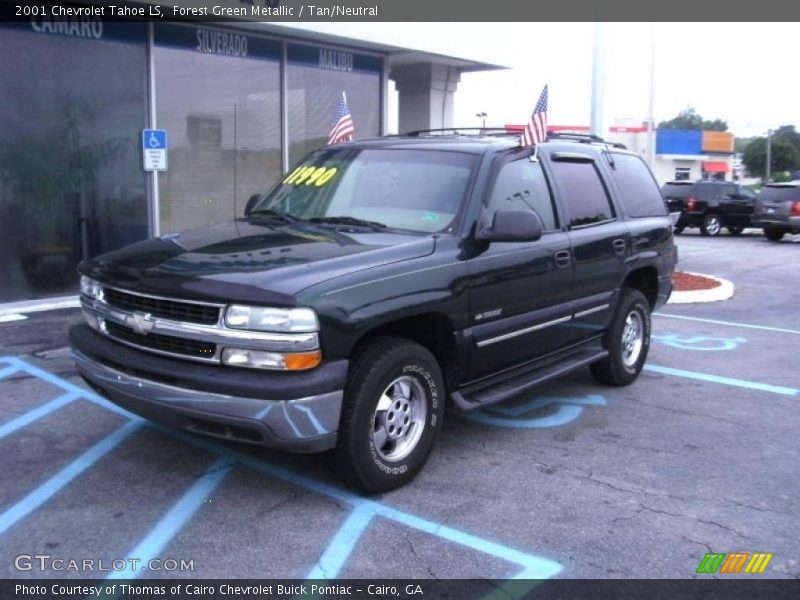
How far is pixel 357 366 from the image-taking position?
3.97m

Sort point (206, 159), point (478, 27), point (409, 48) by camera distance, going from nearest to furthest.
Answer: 1. point (206, 159)
2. point (409, 48)
3. point (478, 27)

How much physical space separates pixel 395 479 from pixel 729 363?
4479 millimetres

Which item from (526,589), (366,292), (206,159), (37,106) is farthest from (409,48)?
(526,589)

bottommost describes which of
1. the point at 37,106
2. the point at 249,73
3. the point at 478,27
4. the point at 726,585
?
the point at 726,585

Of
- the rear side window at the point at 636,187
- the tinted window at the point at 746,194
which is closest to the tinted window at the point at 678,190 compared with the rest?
the tinted window at the point at 746,194

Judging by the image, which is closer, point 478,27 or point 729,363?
point 729,363

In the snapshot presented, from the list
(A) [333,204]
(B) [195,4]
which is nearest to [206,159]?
(B) [195,4]

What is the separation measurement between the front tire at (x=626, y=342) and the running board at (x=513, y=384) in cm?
36

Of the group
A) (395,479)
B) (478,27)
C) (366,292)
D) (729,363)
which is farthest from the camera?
(478,27)

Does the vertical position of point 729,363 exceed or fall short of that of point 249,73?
it falls short

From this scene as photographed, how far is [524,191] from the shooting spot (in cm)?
529

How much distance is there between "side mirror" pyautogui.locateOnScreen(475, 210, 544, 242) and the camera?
179 inches

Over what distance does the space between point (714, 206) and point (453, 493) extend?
70.7 ft

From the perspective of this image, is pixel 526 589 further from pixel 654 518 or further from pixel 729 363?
pixel 729 363
